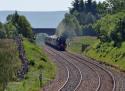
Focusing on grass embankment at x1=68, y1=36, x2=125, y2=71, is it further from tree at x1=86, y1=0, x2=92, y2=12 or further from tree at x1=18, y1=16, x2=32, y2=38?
tree at x1=86, y1=0, x2=92, y2=12

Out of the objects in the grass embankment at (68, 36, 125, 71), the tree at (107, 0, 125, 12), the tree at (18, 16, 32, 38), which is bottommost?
the grass embankment at (68, 36, 125, 71)

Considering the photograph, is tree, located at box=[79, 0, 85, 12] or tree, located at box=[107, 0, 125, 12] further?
tree, located at box=[79, 0, 85, 12]

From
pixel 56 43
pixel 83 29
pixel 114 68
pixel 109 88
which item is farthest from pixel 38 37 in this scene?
pixel 109 88

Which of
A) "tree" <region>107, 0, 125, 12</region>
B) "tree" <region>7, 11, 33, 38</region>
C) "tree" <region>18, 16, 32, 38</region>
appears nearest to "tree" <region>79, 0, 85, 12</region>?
"tree" <region>7, 11, 33, 38</region>

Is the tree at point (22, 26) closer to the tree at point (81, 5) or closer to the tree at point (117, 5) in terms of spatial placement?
the tree at point (117, 5)

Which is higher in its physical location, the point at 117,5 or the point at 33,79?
the point at 117,5

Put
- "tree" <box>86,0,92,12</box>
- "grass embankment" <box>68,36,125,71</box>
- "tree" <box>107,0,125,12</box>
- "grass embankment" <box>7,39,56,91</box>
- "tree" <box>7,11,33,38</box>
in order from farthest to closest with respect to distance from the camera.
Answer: "tree" <box>86,0,92,12</box>
"tree" <box>7,11,33,38</box>
"tree" <box>107,0,125,12</box>
"grass embankment" <box>68,36,125,71</box>
"grass embankment" <box>7,39,56,91</box>

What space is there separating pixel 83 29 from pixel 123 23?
257 feet

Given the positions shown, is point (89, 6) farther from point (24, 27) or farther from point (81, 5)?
point (24, 27)

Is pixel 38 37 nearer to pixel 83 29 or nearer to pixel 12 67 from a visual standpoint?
pixel 83 29

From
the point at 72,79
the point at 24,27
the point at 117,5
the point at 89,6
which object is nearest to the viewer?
the point at 72,79

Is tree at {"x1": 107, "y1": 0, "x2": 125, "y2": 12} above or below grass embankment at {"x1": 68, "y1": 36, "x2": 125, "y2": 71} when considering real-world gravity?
above

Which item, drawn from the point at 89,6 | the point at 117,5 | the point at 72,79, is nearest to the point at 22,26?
the point at 117,5

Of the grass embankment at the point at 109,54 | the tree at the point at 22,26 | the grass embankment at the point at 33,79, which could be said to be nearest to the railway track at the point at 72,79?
the grass embankment at the point at 33,79
